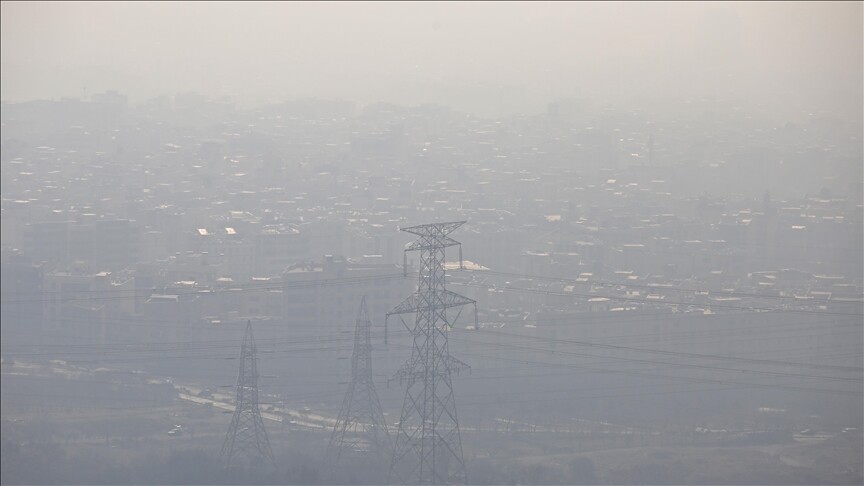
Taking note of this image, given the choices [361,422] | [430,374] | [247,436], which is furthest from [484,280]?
[430,374]

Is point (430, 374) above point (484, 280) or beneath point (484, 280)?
beneath

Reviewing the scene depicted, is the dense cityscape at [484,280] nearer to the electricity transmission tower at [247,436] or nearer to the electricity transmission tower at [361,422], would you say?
the electricity transmission tower at [247,436]

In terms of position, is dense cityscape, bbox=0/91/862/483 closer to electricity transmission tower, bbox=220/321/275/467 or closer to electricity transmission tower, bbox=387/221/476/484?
electricity transmission tower, bbox=220/321/275/467

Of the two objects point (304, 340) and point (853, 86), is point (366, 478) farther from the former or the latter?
point (853, 86)

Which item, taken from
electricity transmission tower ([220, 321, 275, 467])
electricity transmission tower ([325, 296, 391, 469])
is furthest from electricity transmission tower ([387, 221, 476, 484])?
electricity transmission tower ([220, 321, 275, 467])

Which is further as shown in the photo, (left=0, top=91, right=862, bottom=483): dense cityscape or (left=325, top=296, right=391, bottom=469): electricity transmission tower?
(left=0, top=91, right=862, bottom=483): dense cityscape

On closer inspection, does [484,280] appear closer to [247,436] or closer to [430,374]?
[247,436]

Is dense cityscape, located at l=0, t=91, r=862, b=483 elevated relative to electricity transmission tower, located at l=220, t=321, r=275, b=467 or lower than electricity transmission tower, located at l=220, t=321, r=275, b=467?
elevated

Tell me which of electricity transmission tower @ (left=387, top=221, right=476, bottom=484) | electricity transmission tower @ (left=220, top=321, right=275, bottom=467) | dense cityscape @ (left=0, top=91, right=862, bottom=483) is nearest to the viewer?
electricity transmission tower @ (left=387, top=221, right=476, bottom=484)

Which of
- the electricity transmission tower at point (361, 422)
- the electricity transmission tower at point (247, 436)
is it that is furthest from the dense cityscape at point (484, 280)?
the electricity transmission tower at point (361, 422)
